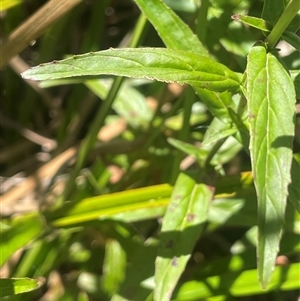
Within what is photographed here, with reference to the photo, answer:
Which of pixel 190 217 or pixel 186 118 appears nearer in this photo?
pixel 190 217

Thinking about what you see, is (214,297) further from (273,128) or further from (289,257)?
(273,128)

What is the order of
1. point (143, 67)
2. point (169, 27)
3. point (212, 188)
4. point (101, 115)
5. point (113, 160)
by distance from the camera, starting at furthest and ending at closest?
point (113, 160)
point (101, 115)
point (212, 188)
point (169, 27)
point (143, 67)

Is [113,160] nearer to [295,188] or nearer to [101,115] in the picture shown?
[101,115]

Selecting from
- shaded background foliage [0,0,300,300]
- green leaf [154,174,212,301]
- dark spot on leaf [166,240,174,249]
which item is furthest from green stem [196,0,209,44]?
dark spot on leaf [166,240,174,249]

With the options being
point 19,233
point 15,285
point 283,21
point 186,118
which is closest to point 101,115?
point 186,118

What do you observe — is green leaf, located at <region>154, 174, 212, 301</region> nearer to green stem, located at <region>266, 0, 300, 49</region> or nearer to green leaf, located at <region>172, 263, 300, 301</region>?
green leaf, located at <region>172, 263, 300, 301</region>

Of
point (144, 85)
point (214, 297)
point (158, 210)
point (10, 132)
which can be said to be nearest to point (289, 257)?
point (214, 297)

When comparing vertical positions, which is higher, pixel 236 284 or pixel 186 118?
pixel 186 118
